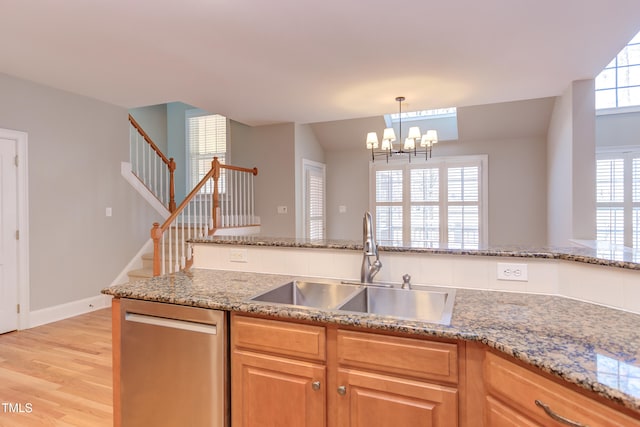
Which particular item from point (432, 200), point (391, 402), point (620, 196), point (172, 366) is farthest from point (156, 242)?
point (620, 196)

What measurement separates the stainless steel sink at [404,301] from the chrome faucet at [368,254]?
0.07 m

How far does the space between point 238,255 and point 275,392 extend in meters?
1.01

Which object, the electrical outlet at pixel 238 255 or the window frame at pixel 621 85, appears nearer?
the electrical outlet at pixel 238 255

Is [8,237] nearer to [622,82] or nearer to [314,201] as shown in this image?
[314,201]

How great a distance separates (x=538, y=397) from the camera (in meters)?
0.99

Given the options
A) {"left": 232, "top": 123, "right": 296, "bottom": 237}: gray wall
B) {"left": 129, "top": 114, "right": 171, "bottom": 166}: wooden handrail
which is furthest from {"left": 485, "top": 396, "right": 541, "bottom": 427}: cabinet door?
{"left": 129, "top": 114, "right": 171, "bottom": 166}: wooden handrail

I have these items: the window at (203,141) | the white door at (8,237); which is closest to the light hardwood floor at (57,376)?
the white door at (8,237)

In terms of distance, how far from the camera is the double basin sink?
1708 mm

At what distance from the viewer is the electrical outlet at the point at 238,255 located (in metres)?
2.28

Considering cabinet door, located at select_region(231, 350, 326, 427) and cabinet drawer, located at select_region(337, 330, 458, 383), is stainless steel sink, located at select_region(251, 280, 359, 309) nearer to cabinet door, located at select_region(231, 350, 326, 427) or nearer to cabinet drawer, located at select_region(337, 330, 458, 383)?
cabinet door, located at select_region(231, 350, 326, 427)

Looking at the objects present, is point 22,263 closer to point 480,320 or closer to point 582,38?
point 480,320

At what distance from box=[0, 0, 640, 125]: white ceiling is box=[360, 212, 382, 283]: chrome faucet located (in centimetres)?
155

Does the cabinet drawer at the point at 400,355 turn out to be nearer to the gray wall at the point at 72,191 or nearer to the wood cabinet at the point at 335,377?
the wood cabinet at the point at 335,377

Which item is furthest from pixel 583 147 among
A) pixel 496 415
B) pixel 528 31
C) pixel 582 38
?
pixel 496 415
